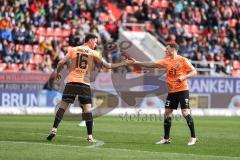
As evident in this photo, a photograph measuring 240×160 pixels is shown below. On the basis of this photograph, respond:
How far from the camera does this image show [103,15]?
39438 millimetres

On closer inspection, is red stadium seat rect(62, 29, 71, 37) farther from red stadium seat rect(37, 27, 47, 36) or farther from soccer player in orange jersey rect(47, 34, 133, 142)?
soccer player in orange jersey rect(47, 34, 133, 142)

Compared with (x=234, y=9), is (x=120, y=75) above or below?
below

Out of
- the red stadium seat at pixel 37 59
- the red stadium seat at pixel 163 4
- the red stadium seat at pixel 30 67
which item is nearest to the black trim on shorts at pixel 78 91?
the red stadium seat at pixel 30 67

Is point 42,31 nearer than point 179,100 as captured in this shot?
No

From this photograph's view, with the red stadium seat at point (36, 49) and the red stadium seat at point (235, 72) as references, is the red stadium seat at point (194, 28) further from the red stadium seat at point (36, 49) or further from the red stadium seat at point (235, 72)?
the red stadium seat at point (36, 49)

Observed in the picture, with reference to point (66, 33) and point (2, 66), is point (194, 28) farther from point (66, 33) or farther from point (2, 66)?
point (2, 66)

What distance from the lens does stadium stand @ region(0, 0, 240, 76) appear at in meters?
34.8

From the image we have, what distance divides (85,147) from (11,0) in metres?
22.7

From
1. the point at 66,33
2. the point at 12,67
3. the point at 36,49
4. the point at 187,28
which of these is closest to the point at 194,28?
the point at 187,28

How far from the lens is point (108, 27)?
3859 centimetres

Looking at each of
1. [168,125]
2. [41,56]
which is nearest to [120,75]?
[41,56]

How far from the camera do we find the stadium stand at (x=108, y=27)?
3475 cm

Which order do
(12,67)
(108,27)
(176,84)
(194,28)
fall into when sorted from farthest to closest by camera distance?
(194,28)
(108,27)
(12,67)
(176,84)

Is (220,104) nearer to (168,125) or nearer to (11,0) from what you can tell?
(11,0)
